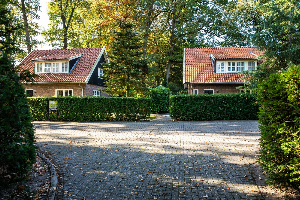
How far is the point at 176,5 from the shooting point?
32406 mm

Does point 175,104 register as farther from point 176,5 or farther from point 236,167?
point 176,5

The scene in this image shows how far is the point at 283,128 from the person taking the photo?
409 cm

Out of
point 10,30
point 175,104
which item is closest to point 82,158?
point 10,30

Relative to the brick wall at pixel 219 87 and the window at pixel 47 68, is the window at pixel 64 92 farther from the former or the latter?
the brick wall at pixel 219 87

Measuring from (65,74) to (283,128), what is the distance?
83.7 feet

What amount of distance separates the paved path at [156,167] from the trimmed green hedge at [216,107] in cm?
685


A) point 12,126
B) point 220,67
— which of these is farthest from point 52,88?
point 12,126

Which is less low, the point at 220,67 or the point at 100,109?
the point at 220,67

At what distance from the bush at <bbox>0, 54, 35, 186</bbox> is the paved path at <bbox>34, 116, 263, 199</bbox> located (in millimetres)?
1048

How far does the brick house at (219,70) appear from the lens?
83.2 feet

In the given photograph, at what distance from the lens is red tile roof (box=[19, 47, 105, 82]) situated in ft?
85.2

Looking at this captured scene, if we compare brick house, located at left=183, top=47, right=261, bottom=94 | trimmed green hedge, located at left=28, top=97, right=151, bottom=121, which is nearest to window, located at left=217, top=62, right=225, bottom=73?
brick house, located at left=183, top=47, right=261, bottom=94

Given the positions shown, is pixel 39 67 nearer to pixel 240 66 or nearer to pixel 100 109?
pixel 100 109

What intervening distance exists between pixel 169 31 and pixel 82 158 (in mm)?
32062
